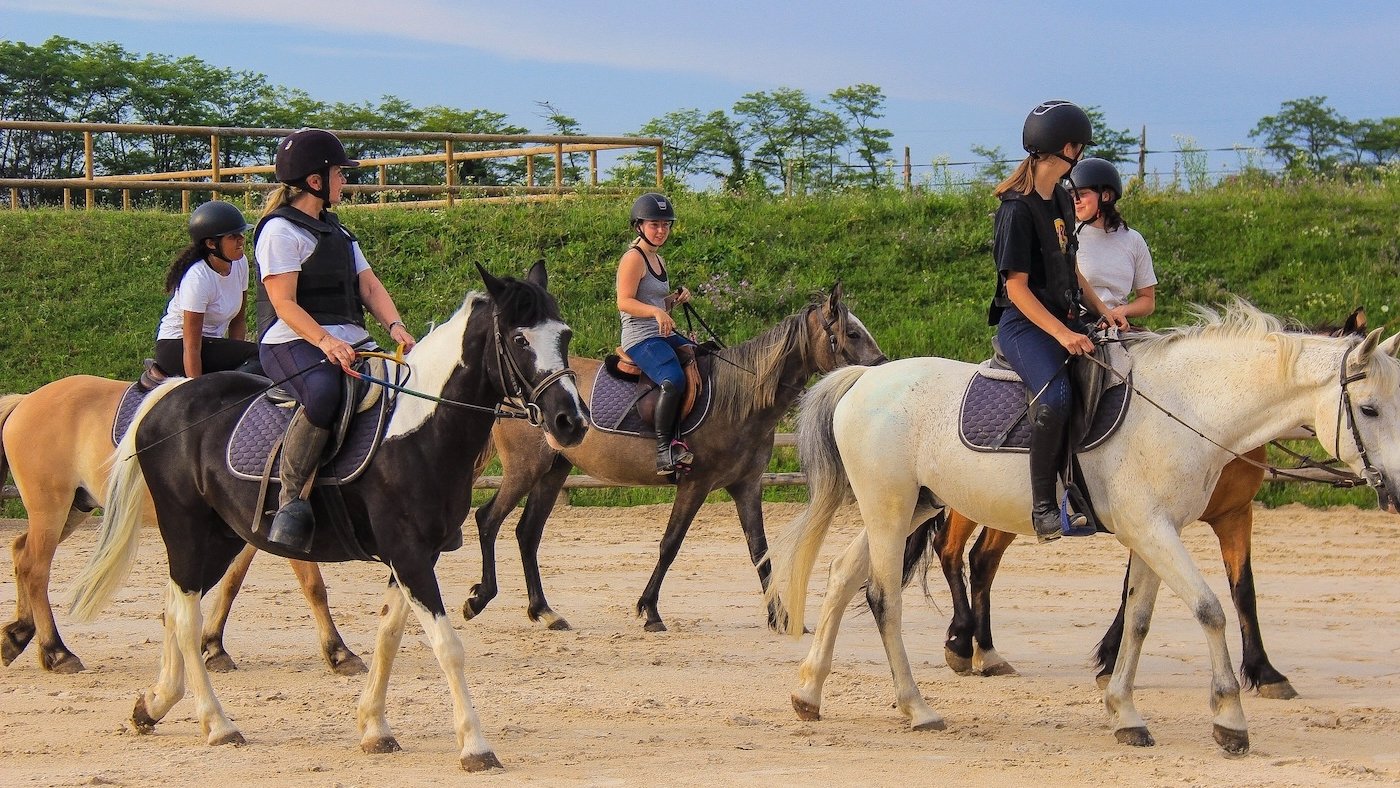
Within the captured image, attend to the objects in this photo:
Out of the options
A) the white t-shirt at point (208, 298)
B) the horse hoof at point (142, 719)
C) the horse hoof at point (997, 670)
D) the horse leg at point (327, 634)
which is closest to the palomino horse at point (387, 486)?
the horse hoof at point (142, 719)

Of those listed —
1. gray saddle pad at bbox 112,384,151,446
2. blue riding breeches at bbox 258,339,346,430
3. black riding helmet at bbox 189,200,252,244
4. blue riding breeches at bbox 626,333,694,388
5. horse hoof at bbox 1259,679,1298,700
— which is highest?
black riding helmet at bbox 189,200,252,244

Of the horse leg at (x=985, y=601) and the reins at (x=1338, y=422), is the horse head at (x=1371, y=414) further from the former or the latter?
the horse leg at (x=985, y=601)

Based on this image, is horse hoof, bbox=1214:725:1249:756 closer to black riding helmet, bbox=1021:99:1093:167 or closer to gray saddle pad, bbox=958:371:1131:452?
gray saddle pad, bbox=958:371:1131:452

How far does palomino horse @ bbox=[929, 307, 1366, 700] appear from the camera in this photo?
716 centimetres

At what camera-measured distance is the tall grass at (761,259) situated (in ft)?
59.2

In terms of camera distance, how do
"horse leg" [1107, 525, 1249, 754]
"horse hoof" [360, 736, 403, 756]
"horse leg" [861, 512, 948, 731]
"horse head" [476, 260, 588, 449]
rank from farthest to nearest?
1. "horse leg" [861, 512, 948, 731]
2. "horse hoof" [360, 736, 403, 756]
3. "horse leg" [1107, 525, 1249, 754]
4. "horse head" [476, 260, 588, 449]

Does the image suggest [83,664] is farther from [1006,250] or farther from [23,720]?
[1006,250]

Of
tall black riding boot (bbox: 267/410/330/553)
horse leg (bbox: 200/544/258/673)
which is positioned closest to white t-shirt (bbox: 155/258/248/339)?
horse leg (bbox: 200/544/258/673)

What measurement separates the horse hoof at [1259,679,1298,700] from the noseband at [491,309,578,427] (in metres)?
4.02

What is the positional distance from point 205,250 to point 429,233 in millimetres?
12553

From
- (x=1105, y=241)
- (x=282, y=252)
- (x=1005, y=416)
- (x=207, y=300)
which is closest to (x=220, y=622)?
(x=207, y=300)

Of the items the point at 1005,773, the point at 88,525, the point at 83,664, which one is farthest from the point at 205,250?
the point at 88,525

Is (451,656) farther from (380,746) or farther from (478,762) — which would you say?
(380,746)

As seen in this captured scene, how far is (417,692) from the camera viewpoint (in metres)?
7.34
